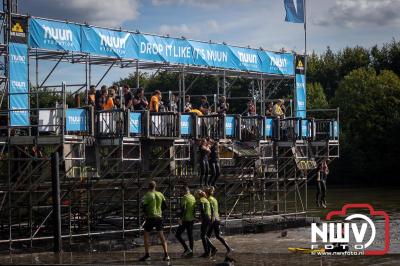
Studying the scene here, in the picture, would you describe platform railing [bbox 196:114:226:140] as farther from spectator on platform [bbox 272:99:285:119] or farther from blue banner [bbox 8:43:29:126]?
blue banner [bbox 8:43:29:126]

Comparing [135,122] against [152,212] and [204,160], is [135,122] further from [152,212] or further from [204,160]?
[152,212]

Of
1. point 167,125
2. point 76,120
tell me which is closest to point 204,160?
point 167,125

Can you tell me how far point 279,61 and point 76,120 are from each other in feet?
47.3

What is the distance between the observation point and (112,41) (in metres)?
28.0

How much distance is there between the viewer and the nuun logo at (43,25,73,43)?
25.8 meters

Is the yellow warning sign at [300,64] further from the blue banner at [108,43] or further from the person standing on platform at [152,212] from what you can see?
the person standing on platform at [152,212]

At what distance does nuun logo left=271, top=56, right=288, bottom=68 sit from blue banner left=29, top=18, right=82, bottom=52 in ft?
38.6

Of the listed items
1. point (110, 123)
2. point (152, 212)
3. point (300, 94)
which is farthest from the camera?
point (300, 94)

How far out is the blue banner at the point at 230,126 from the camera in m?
31.0

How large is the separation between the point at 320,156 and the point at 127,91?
1301 cm

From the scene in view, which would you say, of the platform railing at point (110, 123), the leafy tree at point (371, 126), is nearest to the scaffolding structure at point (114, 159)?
the platform railing at point (110, 123)

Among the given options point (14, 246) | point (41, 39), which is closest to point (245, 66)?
point (41, 39)

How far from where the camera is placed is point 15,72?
2434 centimetres

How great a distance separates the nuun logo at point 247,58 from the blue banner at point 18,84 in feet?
38.5
